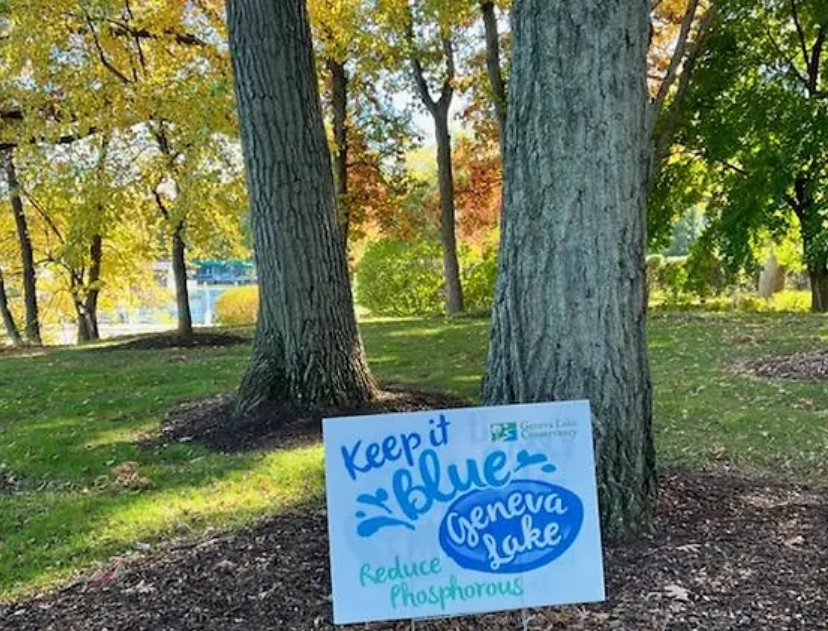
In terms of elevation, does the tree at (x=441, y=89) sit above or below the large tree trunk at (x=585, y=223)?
above

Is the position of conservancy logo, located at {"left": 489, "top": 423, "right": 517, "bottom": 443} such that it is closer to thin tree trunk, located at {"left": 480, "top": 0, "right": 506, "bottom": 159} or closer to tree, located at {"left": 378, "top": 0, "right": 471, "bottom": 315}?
thin tree trunk, located at {"left": 480, "top": 0, "right": 506, "bottom": 159}

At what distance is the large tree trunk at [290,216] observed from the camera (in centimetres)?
477

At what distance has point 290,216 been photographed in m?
4.82

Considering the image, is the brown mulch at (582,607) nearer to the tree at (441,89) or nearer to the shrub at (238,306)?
the tree at (441,89)

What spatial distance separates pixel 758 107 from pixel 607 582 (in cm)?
1267

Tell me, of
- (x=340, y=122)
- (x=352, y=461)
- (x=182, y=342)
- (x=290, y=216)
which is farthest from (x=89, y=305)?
(x=352, y=461)

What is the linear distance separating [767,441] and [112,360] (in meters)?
8.21

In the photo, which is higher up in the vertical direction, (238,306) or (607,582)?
(238,306)

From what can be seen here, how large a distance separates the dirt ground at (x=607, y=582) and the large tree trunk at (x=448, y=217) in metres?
11.8

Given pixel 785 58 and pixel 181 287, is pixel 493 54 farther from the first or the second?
pixel 181 287

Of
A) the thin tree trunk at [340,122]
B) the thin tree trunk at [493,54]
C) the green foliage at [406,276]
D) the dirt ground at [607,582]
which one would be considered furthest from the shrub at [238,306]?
the dirt ground at [607,582]

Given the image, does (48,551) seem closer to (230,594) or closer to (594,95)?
(230,594)

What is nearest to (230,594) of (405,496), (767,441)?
(405,496)

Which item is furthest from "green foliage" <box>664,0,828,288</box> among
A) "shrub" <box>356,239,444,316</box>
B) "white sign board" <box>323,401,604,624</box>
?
"white sign board" <box>323,401,604,624</box>
